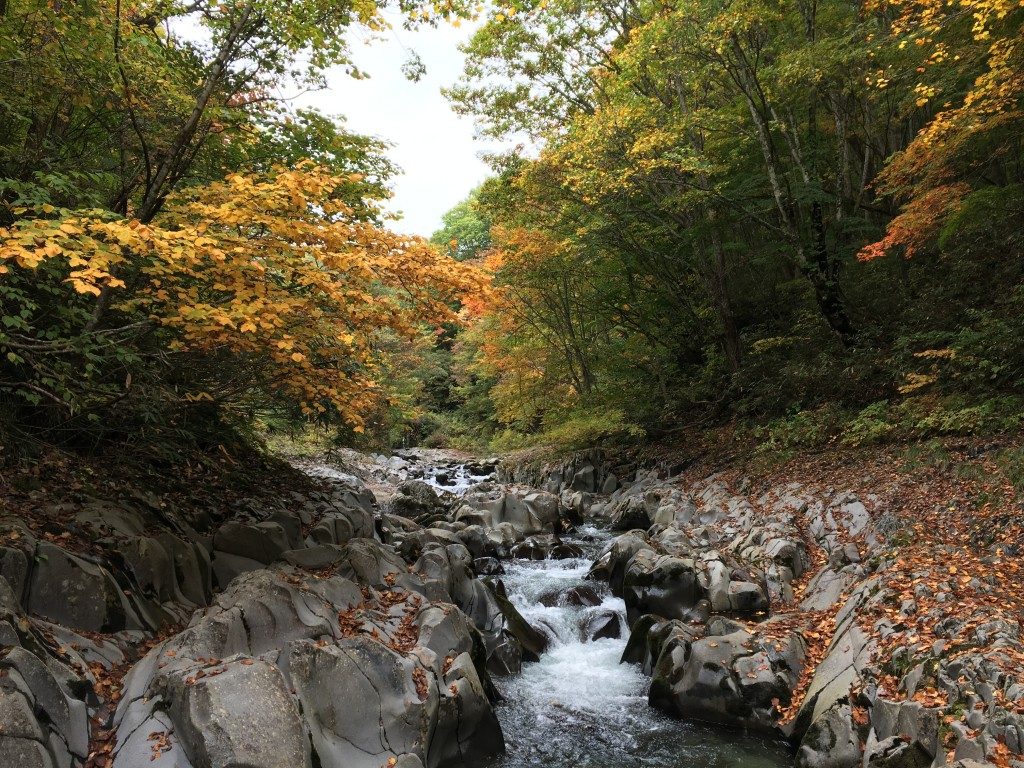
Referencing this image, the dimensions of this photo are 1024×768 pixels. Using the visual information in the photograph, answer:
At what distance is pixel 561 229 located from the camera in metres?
16.9

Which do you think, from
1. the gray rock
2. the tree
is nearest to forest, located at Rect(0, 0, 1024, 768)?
the gray rock

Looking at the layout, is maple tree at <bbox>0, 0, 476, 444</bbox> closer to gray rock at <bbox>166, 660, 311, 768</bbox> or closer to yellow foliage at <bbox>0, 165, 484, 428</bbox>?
yellow foliage at <bbox>0, 165, 484, 428</bbox>

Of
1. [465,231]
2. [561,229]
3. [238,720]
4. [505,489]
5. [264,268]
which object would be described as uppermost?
[465,231]

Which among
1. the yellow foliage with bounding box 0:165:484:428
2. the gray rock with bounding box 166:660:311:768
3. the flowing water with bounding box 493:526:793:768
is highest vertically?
the yellow foliage with bounding box 0:165:484:428

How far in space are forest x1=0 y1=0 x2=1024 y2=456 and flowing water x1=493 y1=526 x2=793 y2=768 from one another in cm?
439

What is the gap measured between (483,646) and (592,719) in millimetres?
1586

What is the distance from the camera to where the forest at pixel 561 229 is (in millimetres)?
5547

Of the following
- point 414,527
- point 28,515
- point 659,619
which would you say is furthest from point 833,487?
point 28,515

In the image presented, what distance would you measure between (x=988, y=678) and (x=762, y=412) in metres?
11.0

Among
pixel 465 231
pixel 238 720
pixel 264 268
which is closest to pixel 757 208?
pixel 264 268

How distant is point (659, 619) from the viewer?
27.7ft

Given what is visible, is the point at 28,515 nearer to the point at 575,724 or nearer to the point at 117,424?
the point at 117,424

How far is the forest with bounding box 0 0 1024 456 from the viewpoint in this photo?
18.2 ft

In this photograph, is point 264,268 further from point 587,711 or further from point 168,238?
point 587,711
